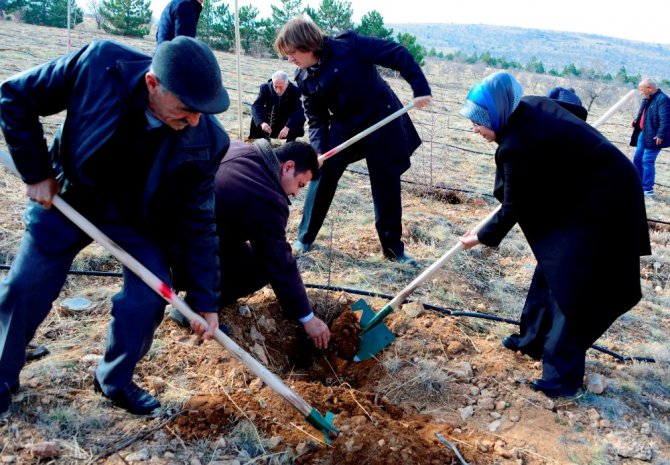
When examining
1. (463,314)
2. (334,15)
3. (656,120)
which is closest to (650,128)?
Result: (656,120)

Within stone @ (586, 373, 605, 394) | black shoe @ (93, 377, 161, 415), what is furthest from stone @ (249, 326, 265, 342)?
stone @ (586, 373, 605, 394)

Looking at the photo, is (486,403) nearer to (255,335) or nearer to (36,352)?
(255,335)

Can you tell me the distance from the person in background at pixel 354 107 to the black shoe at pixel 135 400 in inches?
87.9

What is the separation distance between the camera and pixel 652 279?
5262 mm

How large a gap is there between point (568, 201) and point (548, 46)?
14444 cm

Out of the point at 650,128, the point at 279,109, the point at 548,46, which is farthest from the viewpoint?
the point at 548,46

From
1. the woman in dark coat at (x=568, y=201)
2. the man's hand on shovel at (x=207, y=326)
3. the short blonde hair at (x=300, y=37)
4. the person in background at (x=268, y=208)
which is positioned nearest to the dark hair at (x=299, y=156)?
the person in background at (x=268, y=208)

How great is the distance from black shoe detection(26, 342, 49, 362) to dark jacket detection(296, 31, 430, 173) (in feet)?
8.00

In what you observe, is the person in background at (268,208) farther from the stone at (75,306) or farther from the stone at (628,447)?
the stone at (628,447)

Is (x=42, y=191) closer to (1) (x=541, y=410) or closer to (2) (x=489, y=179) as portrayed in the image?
(1) (x=541, y=410)

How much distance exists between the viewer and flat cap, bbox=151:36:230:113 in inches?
79.7

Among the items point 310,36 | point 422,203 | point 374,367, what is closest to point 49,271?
point 374,367

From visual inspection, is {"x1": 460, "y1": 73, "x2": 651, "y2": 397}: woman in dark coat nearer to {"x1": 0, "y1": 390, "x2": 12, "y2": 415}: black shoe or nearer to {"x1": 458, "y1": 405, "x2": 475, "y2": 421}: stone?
{"x1": 458, "y1": 405, "x2": 475, "y2": 421}: stone

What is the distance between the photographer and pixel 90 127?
2.16 m
